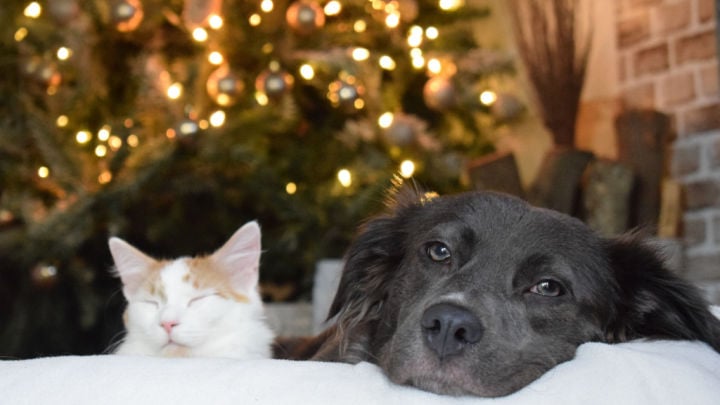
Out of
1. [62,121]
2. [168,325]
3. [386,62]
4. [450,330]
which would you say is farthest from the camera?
[386,62]

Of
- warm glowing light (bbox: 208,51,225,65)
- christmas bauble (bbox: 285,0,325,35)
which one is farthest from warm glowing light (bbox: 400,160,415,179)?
warm glowing light (bbox: 208,51,225,65)

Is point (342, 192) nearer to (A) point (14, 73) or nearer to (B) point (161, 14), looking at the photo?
(B) point (161, 14)

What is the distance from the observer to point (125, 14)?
3.77 meters

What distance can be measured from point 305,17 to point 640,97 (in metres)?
1.57

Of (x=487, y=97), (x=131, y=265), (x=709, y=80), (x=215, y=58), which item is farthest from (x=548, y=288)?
(x=487, y=97)

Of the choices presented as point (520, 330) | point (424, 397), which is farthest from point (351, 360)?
point (424, 397)

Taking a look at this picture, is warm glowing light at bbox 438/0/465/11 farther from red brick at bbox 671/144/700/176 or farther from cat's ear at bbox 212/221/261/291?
cat's ear at bbox 212/221/261/291

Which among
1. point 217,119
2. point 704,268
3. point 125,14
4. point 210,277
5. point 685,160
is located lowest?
point 704,268

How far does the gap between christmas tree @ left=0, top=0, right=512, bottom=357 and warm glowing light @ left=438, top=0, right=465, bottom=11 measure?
16 centimetres

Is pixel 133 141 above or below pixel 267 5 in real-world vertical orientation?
below

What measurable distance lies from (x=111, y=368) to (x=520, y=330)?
2.41 ft

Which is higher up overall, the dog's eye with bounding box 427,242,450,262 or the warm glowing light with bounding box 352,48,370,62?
the warm glowing light with bounding box 352,48,370,62

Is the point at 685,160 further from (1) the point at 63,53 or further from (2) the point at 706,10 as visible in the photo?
(1) the point at 63,53

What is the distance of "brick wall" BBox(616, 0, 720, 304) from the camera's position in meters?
3.68
